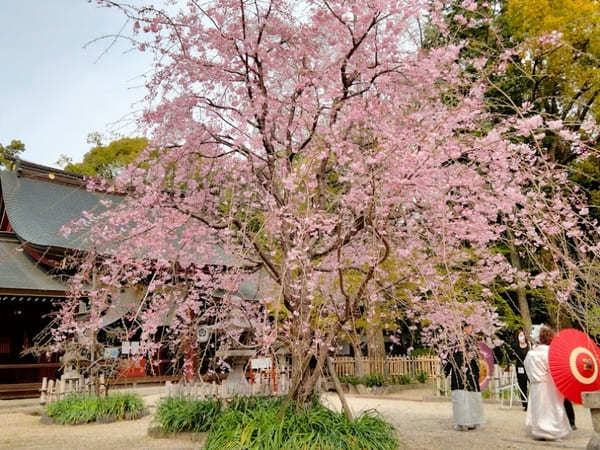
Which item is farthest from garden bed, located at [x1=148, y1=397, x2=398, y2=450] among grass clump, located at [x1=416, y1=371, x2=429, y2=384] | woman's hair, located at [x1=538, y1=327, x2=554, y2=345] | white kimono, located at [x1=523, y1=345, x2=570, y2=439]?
grass clump, located at [x1=416, y1=371, x2=429, y2=384]

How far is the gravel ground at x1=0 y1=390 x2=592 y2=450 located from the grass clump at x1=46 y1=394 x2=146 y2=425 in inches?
9.3

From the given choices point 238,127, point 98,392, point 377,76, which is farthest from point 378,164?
point 98,392

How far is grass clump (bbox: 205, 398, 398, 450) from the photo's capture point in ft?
15.5

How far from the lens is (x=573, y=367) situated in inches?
245

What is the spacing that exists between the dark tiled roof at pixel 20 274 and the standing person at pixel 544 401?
1123 cm

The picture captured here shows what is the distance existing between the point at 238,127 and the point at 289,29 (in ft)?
4.10

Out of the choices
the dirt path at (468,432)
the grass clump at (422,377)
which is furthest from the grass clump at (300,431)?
the grass clump at (422,377)

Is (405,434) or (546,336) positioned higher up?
(546,336)

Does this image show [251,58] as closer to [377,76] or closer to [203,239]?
[377,76]

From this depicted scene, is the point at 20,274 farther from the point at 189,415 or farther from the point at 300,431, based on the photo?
the point at 300,431

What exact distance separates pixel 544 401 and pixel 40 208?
634 inches

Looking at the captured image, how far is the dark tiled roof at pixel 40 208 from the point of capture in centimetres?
1556

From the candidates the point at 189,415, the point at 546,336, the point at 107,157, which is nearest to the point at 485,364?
the point at 546,336

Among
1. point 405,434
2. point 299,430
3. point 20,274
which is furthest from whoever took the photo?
point 20,274
